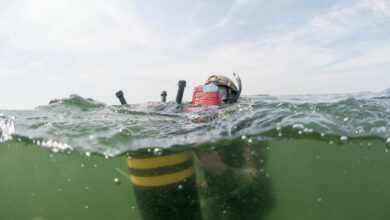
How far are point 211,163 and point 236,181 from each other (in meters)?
0.69

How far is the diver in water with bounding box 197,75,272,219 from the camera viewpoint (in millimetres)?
4797

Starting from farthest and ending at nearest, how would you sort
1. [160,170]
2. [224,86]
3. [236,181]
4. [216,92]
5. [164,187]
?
[224,86]
[216,92]
[236,181]
[160,170]
[164,187]

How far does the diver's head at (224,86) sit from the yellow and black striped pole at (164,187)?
2.19 m

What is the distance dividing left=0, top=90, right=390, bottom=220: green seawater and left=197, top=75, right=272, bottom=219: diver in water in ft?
0.66

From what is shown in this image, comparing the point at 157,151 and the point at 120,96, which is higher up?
the point at 120,96

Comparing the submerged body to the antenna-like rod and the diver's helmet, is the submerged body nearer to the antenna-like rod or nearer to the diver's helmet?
the diver's helmet

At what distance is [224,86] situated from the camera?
6.09 m

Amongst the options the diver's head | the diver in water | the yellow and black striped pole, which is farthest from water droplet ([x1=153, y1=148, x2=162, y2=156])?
the diver's head

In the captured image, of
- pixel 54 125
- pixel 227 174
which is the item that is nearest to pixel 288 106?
pixel 227 174

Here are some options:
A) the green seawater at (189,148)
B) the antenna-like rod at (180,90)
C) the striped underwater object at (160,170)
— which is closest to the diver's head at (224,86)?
the green seawater at (189,148)

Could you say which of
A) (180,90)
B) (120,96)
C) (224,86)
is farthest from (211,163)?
(120,96)

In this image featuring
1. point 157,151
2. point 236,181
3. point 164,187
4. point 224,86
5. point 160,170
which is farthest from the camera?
point 224,86

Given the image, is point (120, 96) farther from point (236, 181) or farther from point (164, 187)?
point (236, 181)

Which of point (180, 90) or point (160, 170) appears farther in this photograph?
point (180, 90)
